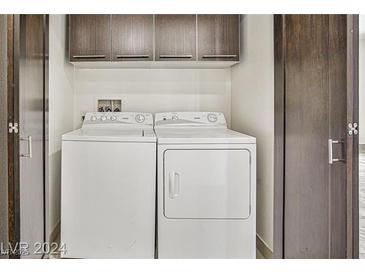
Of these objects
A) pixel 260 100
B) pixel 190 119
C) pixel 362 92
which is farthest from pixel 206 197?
pixel 362 92

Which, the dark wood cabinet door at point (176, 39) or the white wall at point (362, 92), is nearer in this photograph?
the white wall at point (362, 92)

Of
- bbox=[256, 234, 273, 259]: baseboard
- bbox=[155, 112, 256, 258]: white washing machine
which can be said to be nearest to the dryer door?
bbox=[155, 112, 256, 258]: white washing machine

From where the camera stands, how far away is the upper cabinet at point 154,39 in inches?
99.9

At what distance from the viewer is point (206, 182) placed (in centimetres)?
206

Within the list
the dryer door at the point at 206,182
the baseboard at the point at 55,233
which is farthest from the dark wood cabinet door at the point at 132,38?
the baseboard at the point at 55,233

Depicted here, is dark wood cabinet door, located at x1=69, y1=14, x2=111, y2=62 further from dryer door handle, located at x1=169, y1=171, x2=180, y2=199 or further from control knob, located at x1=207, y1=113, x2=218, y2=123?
dryer door handle, located at x1=169, y1=171, x2=180, y2=199

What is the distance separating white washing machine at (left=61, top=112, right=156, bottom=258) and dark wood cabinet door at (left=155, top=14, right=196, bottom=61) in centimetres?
82

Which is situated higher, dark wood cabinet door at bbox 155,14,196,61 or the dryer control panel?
dark wood cabinet door at bbox 155,14,196,61

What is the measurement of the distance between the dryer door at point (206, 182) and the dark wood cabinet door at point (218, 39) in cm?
89

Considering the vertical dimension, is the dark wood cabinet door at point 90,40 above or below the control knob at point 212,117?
above

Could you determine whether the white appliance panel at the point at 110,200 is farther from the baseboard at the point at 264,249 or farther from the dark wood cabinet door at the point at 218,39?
the dark wood cabinet door at the point at 218,39

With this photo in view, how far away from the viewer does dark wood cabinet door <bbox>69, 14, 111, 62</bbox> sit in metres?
2.54

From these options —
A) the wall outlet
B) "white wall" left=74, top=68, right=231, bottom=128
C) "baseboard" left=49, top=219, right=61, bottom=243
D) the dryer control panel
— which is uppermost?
"white wall" left=74, top=68, right=231, bottom=128

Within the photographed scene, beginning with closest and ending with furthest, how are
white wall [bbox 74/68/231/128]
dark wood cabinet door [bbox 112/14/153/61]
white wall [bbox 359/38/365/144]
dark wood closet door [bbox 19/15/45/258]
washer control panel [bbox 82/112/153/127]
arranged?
white wall [bbox 359/38/365/144] → dark wood closet door [bbox 19/15/45/258] → dark wood cabinet door [bbox 112/14/153/61] → washer control panel [bbox 82/112/153/127] → white wall [bbox 74/68/231/128]
